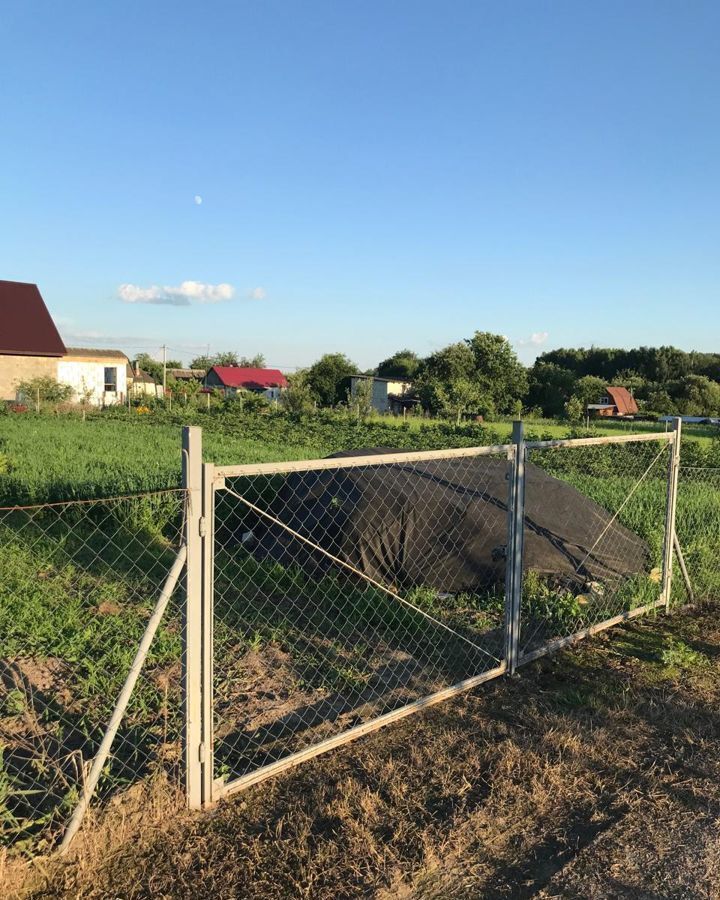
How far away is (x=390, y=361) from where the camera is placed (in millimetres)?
87750

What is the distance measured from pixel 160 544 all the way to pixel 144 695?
4216mm

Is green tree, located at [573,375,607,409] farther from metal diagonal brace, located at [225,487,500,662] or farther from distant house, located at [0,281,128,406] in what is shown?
metal diagonal brace, located at [225,487,500,662]

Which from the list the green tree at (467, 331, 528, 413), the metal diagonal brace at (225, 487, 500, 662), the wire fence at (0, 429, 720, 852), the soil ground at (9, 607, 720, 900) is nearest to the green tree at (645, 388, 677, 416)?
the green tree at (467, 331, 528, 413)

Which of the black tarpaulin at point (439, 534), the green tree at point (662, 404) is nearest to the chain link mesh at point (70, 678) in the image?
the black tarpaulin at point (439, 534)

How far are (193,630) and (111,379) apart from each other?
4130 centimetres

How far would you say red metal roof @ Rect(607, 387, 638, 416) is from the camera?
56.6 m

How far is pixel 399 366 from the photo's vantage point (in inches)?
3297

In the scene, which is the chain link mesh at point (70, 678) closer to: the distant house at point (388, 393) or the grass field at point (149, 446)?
the grass field at point (149, 446)

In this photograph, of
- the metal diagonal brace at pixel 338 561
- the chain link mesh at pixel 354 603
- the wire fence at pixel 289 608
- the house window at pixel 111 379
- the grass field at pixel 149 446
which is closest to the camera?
the wire fence at pixel 289 608

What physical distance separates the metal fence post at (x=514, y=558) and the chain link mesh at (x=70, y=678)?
83.3 inches

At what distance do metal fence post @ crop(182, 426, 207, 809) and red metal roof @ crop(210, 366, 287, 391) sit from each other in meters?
65.8

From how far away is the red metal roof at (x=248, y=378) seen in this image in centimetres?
6912

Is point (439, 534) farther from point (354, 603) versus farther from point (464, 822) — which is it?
point (464, 822)

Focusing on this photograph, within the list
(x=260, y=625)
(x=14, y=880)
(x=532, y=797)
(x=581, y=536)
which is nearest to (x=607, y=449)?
(x=581, y=536)
